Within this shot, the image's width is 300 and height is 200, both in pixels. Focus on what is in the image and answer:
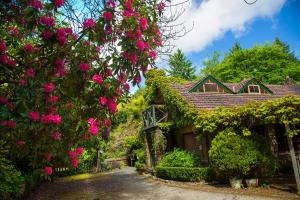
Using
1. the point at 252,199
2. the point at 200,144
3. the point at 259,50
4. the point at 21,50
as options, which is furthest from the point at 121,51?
the point at 259,50

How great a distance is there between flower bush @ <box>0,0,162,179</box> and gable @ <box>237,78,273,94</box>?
18.5 metres

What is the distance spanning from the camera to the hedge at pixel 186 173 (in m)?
14.2

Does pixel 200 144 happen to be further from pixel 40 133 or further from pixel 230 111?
pixel 40 133

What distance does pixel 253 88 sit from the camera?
22.4 meters

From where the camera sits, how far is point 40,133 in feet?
13.2

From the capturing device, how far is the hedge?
46.4 ft

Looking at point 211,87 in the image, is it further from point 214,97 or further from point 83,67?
point 83,67

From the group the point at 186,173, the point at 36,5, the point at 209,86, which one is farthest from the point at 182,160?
the point at 36,5

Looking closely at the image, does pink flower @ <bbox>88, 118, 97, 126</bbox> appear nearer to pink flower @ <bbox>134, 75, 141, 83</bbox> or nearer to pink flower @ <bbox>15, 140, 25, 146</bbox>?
pink flower @ <bbox>134, 75, 141, 83</bbox>

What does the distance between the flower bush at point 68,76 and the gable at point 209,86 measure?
15.6 meters

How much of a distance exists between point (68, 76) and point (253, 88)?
67.5 feet

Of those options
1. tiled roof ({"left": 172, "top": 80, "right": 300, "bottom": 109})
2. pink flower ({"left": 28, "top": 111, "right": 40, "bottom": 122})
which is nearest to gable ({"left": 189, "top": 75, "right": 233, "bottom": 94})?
tiled roof ({"left": 172, "top": 80, "right": 300, "bottom": 109})

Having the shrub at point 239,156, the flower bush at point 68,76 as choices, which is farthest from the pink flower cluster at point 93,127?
the shrub at point 239,156

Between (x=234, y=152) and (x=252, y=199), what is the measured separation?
2.64m
